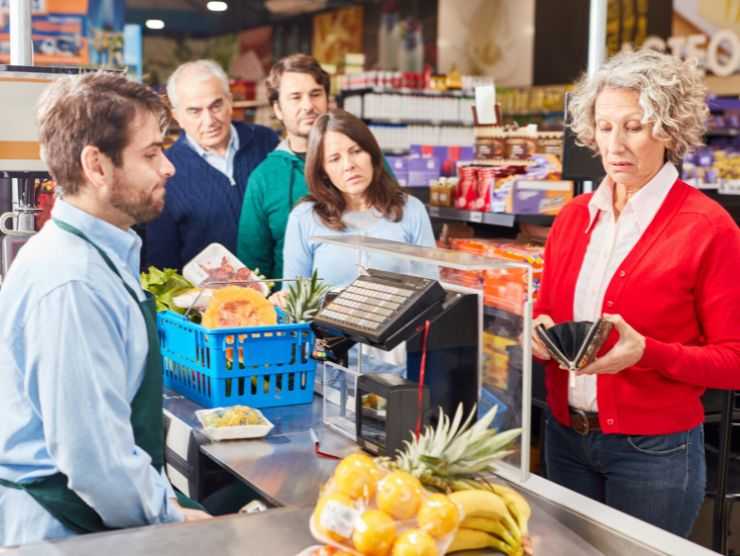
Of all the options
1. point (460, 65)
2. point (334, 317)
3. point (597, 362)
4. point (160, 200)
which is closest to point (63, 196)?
point (160, 200)

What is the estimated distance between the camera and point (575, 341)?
2.34m

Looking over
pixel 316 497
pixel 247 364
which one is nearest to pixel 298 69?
pixel 247 364

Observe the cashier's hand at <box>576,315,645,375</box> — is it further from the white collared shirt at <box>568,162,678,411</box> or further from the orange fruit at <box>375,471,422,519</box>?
the orange fruit at <box>375,471,422,519</box>

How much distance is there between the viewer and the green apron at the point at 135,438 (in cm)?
195

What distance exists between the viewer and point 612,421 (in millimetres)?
2508

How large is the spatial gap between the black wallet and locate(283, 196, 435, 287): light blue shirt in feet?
3.90

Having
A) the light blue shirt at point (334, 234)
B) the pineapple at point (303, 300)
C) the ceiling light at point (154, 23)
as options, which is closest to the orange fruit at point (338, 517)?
the pineapple at point (303, 300)

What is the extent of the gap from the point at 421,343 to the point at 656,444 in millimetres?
763

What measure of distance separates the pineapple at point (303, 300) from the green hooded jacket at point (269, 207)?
113 cm

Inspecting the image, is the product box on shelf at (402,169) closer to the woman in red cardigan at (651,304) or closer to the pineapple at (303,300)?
the pineapple at (303,300)

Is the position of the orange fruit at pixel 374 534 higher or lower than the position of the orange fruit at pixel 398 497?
lower

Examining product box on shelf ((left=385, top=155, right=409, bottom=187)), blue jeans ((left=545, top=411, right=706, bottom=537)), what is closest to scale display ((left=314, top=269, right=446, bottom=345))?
blue jeans ((left=545, top=411, right=706, bottom=537))

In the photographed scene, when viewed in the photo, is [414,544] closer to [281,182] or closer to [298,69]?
[281,182]

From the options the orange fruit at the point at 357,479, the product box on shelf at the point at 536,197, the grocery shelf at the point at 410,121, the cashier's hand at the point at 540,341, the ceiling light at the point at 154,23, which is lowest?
the orange fruit at the point at 357,479
